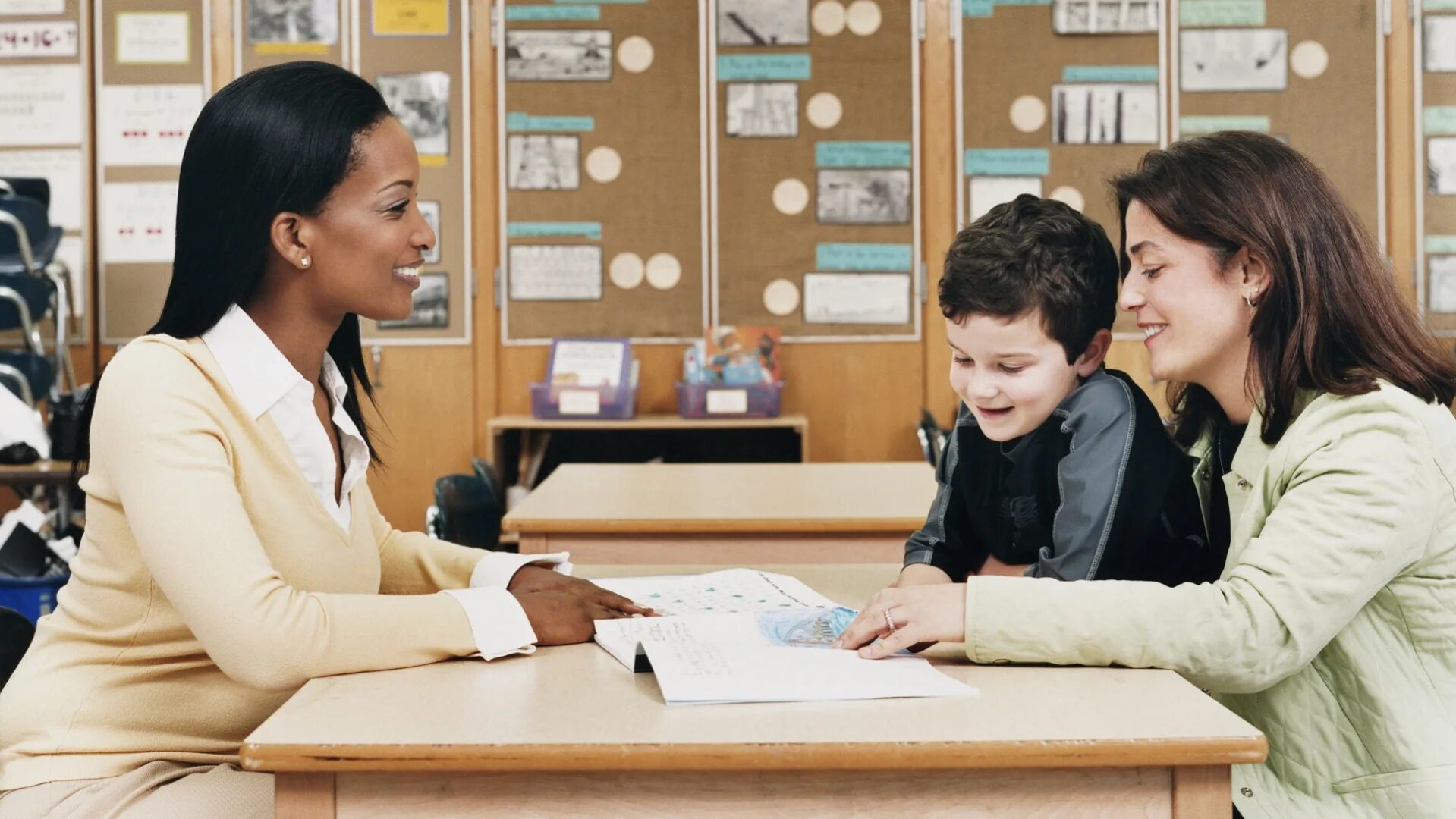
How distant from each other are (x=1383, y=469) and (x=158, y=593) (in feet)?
4.00

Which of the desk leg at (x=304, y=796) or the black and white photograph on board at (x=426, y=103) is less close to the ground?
the black and white photograph on board at (x=426, y=103)

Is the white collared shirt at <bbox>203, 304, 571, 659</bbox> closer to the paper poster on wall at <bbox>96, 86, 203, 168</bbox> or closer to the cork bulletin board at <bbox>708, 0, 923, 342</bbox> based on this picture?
the cork bulletin board at <bbox>708, 0, 923, 342</bbox>

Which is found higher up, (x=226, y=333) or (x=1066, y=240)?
(x=1066, y=240)

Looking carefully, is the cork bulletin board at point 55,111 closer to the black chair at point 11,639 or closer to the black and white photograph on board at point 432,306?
the black and white photograph on board at point 432,306

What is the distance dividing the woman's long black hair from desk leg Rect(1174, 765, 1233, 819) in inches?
41.4

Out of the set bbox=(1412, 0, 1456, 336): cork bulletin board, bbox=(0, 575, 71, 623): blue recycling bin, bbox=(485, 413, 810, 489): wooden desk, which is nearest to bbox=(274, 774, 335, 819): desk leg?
bbox=(0, 575, 71, 623): blue recycling bin

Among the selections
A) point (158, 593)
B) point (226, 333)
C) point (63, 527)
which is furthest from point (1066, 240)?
point (63, 527)

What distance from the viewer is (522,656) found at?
1.26 metres

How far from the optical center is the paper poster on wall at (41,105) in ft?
16.4

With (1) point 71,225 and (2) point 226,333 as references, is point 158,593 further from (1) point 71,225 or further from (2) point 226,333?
(1) point 71,225

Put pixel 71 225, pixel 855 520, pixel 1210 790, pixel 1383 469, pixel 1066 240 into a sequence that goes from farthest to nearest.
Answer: pixel 71 225
pixel 855 520
pixel 1066 240
pixel 1383 469
pixel 1210 790

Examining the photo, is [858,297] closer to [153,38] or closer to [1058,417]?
[153,38]

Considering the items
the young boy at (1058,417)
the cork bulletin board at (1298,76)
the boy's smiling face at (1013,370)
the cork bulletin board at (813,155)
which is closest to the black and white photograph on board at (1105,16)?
the cork bulletin board at (1298,76)

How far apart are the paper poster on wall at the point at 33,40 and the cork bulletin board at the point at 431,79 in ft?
3.80
